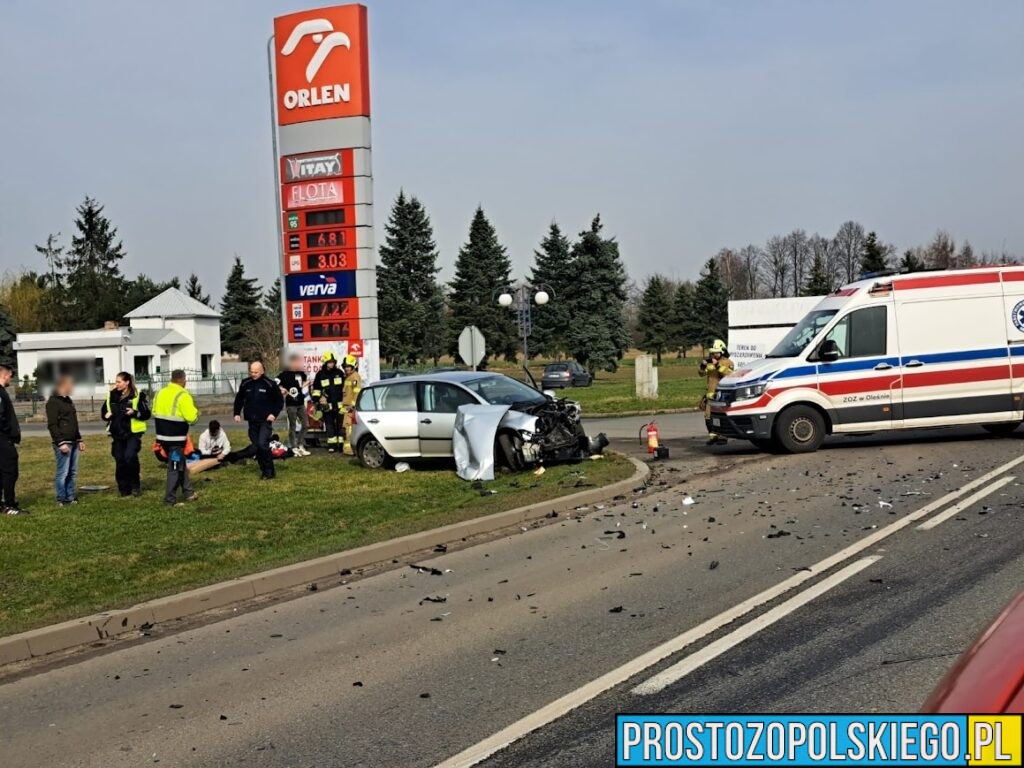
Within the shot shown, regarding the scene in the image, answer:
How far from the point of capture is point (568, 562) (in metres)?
8.88

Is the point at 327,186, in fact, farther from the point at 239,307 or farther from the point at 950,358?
the point at 239,307

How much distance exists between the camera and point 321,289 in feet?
71.6

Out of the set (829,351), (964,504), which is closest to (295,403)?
(829,351)

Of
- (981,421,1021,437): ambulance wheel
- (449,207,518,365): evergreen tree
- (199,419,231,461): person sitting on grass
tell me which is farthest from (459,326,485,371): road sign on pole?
(449,207,518,365): evergreen tree

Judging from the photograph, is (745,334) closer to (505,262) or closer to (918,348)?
(918,348)

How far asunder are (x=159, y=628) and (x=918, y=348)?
12.1 meters

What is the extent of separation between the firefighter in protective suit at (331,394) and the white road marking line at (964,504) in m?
11.2

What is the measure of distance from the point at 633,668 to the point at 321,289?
56.5ft

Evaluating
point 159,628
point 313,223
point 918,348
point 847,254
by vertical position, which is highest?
point 847,254

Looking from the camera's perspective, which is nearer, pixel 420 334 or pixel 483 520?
pixel 483 520

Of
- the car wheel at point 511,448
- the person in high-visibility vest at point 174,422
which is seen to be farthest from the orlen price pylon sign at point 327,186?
the person in high-visibility vest at point 174,422

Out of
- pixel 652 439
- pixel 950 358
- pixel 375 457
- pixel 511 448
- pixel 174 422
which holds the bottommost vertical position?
pixel 375 457

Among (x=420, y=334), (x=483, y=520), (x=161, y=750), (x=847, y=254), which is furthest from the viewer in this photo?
(x=847, y=254)

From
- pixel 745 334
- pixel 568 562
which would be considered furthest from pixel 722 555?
pixel 745 334
